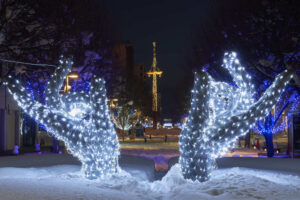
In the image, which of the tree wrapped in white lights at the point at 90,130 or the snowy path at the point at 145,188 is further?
the tree wrapped in white lights at the point at 90,130

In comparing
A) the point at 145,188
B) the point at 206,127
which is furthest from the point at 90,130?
the point at 206,127

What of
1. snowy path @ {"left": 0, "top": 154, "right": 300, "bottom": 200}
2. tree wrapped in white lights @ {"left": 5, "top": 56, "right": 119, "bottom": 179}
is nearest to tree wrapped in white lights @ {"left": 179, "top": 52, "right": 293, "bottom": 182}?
snowy path @ {"left": 0, "top": 154, "right": 300, "bottom": 200}

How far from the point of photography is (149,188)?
994cm

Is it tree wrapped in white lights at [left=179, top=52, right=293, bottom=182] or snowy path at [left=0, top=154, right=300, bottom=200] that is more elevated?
tree wrapped in white lights at [left=179, top=52, right=293, bottom=182]

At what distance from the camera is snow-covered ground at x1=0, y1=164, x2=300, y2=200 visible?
7855mm

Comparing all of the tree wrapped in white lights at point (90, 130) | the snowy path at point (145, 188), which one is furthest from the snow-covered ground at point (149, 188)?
the tree wrapped in white lights at point (90, 130)

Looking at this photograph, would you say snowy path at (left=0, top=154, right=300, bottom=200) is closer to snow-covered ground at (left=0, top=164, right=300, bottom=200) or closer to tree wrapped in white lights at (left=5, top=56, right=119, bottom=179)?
snow-covered ground at (left=0, top=164, right=300, bottom=200)

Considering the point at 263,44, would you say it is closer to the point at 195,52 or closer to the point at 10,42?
the point at 195,52

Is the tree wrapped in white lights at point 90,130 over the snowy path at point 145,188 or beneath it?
over

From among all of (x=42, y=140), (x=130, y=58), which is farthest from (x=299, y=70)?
(x=130, y=58)

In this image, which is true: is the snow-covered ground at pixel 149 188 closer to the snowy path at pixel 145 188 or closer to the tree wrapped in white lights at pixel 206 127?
the snowy path at pixel 145 188

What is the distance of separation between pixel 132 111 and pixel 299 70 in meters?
34.6

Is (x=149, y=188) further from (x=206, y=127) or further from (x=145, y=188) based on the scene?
(x=206, y=127)

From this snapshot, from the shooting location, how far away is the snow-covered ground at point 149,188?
7.86 metres
